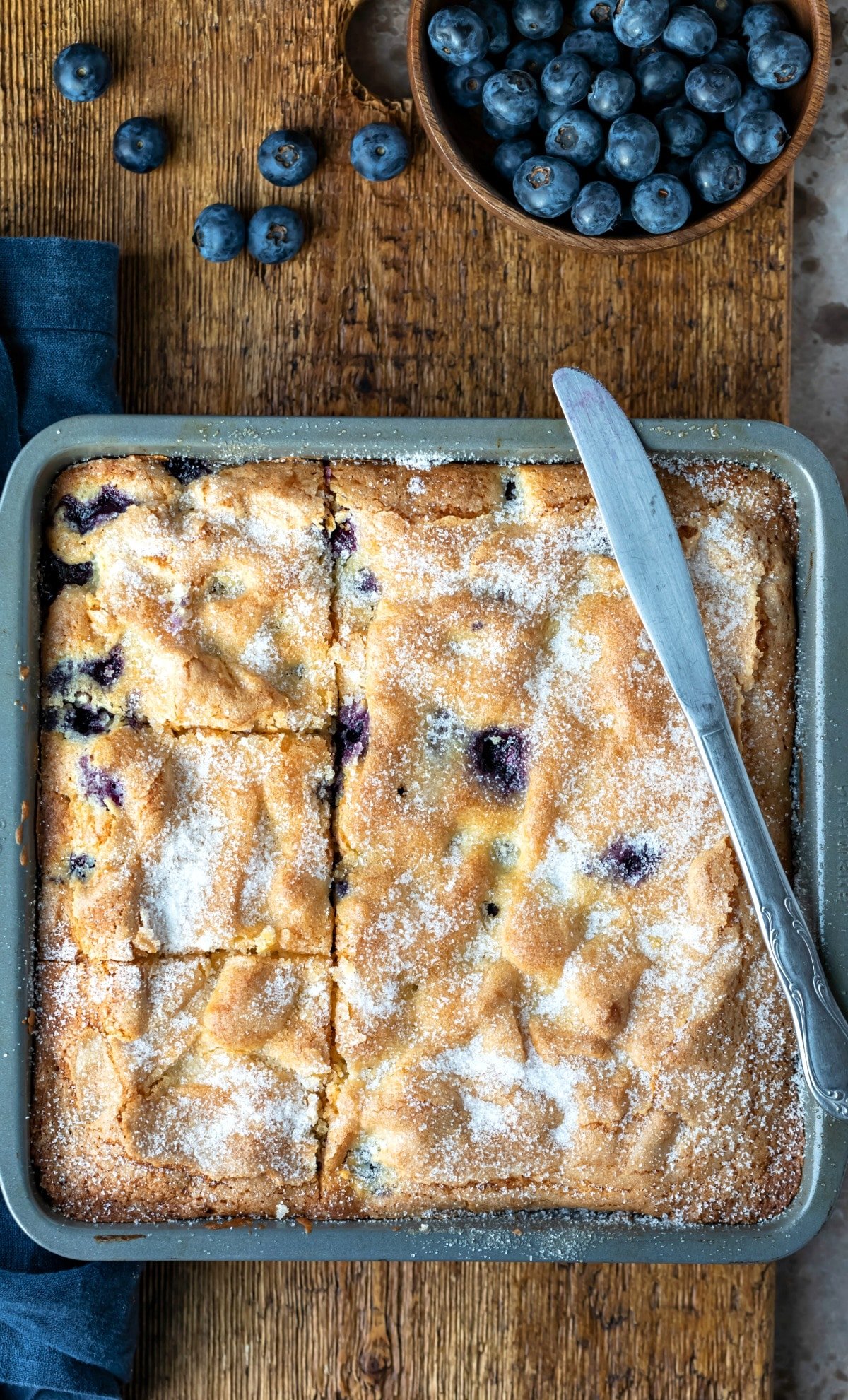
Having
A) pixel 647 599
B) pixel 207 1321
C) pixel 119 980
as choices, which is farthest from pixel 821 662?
pixel 207 1321

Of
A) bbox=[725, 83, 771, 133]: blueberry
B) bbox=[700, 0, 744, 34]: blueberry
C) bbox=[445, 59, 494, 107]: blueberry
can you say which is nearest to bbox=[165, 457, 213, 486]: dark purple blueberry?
bbox=[445, 59, 494, 107]: blueberry

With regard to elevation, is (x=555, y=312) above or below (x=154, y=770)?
above

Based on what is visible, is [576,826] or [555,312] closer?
[576,826]

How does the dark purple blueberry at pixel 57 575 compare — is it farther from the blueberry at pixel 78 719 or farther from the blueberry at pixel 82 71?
the blueberry at pixel 82 71

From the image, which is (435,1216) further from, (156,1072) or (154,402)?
(154,402)

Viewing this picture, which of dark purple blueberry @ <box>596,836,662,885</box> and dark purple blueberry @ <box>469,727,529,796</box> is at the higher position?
dark purple blueberry @ <box>469,727,529,796</box>

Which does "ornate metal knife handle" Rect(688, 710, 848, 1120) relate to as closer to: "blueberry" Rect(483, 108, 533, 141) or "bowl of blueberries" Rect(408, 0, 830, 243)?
"bowl of blueberries" Rect(408, 0, 830, 243)
